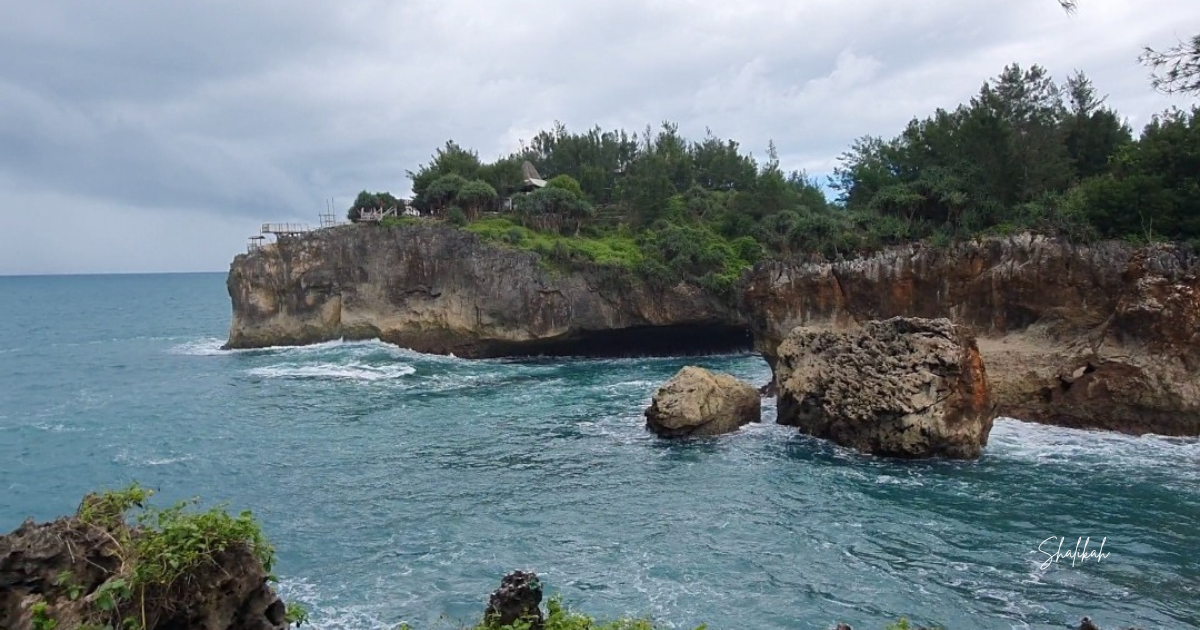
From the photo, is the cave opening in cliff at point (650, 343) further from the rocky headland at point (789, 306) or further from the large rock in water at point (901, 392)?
the large rock in water at point (901, 392)

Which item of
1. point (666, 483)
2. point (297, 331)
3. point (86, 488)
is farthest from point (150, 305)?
point (666, 483)

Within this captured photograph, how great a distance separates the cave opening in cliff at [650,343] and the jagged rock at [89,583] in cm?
4255

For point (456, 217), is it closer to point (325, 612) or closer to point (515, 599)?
point (325, 612)

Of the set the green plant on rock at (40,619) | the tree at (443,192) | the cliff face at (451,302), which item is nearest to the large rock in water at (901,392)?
the green plant on rock at (40,619)

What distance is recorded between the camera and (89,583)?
858 cm

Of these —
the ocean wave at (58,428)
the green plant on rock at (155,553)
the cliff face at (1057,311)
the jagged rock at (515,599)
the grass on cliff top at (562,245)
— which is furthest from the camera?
the grass on cliff top at (562,245)

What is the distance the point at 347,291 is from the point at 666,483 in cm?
3813

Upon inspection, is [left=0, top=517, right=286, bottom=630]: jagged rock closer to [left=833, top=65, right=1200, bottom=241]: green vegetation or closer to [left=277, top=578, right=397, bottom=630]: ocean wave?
[left=277, top=578, right=397, bottom=630]: ocean wave

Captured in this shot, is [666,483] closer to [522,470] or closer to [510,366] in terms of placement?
[522,470]

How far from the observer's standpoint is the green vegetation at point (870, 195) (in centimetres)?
2928

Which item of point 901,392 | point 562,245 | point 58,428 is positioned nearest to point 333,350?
point 562,245

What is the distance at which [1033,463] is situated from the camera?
23.3m

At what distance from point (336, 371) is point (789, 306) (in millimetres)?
25302

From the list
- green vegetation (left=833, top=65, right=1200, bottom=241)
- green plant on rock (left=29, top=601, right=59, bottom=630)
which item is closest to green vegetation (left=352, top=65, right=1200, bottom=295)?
green vegetation (left=833, top=65, right=1200, bottom=241)
